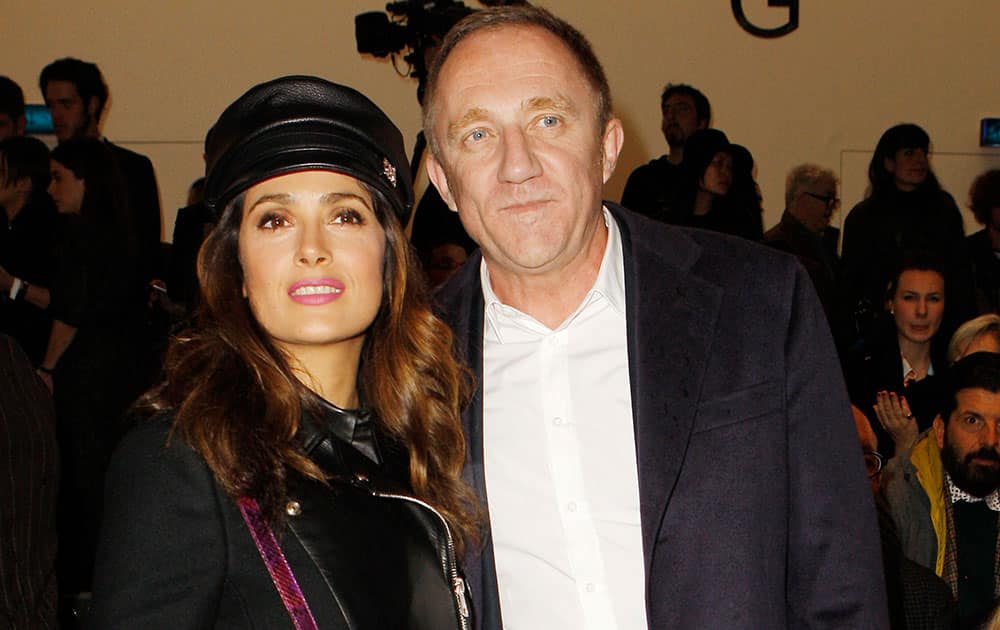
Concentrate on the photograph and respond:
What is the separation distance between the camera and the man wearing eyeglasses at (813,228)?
5.21m

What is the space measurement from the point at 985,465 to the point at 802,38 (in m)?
4.34

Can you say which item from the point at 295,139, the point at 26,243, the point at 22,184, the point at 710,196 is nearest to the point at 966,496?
the point at 710,196

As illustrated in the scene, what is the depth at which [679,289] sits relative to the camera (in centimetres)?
204

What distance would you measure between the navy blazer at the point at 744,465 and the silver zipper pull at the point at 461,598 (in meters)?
0.14

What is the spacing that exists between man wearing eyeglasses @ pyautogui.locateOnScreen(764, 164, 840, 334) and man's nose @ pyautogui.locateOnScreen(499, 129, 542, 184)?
324 cm

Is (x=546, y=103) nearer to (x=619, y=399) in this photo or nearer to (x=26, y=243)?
(x=619, y=399)

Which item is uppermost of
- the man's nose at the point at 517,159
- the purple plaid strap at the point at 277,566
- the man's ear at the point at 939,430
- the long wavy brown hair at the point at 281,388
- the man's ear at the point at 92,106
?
the man's ear at the point at 92,106

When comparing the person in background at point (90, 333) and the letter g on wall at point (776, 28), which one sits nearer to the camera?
the person in background at point (90, 333)

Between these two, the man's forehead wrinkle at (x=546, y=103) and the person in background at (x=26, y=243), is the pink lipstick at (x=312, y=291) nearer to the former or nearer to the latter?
the man's forehead wrinkle at (x=546, y=103)

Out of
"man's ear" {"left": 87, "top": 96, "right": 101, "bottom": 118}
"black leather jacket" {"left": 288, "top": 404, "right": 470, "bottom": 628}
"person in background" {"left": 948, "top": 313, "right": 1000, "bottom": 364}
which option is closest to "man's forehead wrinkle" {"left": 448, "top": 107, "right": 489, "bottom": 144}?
"black leather jacket" {"left": 288, "top": 404, "right": 470, "bottom": 628}

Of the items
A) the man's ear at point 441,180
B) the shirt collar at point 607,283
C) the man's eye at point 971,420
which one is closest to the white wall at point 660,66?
the man's eye at point 971,420

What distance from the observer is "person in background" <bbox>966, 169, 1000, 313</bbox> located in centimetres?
615

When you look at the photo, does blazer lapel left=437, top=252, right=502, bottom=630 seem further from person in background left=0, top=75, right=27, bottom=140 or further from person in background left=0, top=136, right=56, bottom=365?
person in background left=0, top=75, right=27, bottom=140

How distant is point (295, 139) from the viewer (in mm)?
1773
